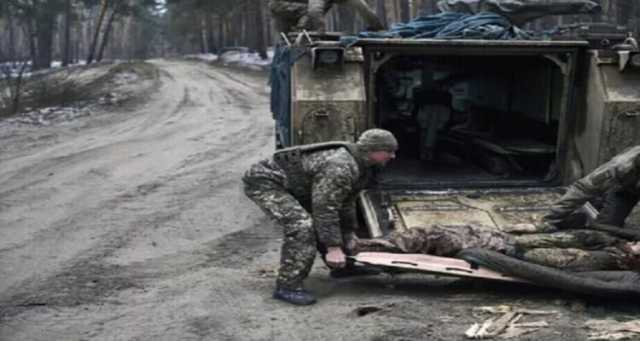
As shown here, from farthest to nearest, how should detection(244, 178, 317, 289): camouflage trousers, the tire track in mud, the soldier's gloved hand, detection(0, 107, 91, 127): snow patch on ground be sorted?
detection(0, 107, 91, 127): snow patch on ground, the tire track in mud, detection(244, 178, 317, 289): camouflage trousers, the soldier's gloved hand

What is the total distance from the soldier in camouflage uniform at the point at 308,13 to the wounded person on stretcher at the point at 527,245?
393 cm

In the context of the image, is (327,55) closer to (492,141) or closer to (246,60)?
(492,141)

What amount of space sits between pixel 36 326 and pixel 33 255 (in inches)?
79.5

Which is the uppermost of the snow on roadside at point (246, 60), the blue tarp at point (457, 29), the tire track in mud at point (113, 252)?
the blue tarp at point (457, 29)

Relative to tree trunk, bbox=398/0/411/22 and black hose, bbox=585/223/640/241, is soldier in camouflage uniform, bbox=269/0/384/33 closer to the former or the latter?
black hose, bbox=585/223/640/241

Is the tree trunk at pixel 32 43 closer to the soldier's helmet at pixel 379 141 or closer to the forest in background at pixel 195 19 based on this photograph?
the forest in background at pixel 195 19

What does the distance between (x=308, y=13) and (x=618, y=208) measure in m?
4.71

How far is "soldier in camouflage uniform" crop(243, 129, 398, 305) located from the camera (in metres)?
5.58

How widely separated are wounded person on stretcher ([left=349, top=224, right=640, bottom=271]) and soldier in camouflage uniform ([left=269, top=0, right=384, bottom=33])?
3.93 metres

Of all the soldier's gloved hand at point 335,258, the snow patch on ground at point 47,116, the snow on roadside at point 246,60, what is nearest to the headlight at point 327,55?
the soldier's gloved hand at point 335,258

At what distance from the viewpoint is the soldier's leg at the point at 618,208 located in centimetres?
646

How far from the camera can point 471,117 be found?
10.6 metres

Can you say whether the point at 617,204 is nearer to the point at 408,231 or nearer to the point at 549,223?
the point at 549,223

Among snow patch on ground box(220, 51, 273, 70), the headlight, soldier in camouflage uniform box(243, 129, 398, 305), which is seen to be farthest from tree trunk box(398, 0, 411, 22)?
soldier in camouflage uniform box(243, 129, 398, 305)
